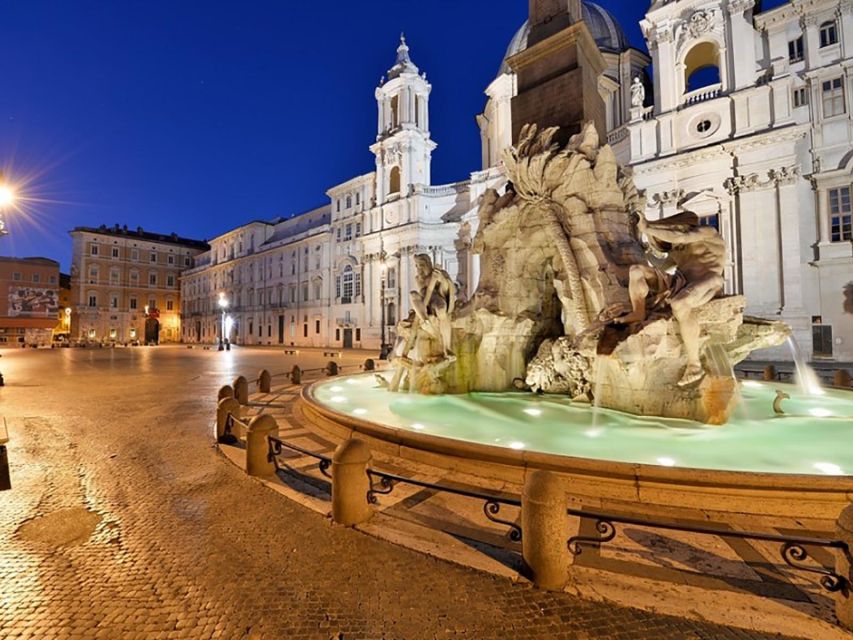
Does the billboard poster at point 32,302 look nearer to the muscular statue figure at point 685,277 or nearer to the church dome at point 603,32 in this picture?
the church dome at point 603,32

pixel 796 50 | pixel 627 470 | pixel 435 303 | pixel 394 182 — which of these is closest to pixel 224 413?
pixel 435 303

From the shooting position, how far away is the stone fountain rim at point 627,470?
4047mm

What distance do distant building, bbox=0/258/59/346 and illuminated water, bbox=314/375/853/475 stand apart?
224ft

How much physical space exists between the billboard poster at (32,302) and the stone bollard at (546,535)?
75053 mm

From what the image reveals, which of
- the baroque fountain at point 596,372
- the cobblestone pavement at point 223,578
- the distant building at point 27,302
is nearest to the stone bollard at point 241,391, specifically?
the baroque fountain at point 596,372

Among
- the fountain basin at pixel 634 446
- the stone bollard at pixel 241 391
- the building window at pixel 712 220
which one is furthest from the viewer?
the building window at pixel 712 220

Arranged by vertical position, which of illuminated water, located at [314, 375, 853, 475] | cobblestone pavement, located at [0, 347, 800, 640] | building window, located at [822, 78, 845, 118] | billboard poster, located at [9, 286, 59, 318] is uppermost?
building window, located at [822, 78, 845, 118]

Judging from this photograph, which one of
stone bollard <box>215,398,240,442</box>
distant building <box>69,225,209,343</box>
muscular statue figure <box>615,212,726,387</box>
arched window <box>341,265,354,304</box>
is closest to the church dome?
arched window <box>341,265,354,304</box>

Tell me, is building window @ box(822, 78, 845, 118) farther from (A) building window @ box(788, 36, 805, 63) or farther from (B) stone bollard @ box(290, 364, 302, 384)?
(B) stone bollard @ box(290, 364, 302, 384)

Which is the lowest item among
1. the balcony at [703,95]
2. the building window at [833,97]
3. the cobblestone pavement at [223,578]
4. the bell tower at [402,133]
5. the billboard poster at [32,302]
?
the cobblestone pavement at [223,578]

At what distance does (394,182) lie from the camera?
1911 inches

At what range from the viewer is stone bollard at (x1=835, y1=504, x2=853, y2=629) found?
2629 millimetres

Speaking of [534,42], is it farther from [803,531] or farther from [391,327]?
[391,327]

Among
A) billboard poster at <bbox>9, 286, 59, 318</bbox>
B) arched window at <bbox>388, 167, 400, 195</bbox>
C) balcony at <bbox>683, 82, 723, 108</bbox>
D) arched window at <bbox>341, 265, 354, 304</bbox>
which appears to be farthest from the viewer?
billboard poster at <bbox>9, 286, 59, 318</bbox>
